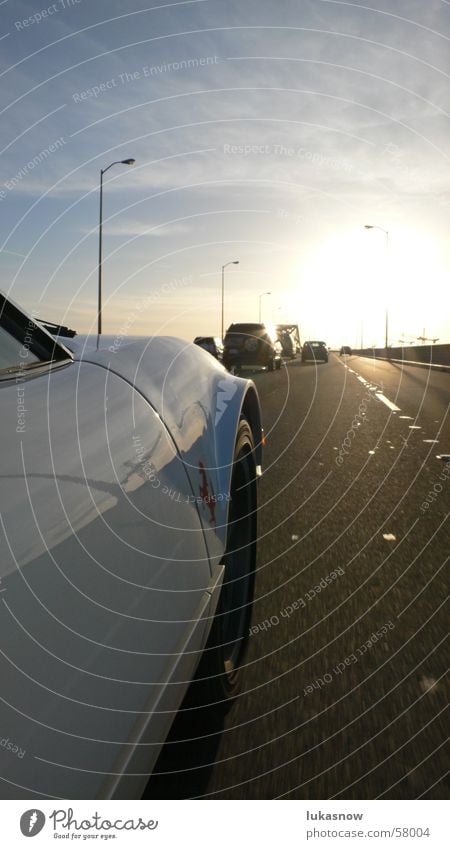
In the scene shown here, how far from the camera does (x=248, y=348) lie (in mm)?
33469

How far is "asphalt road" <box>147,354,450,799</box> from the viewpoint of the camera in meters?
2.63

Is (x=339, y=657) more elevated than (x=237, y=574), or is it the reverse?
(x=237, y=574)

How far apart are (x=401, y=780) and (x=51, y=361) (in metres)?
1.72

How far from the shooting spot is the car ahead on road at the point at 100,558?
1199 millimetres

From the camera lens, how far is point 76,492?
59.1 inches

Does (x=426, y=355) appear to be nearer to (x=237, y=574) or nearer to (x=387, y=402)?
(x=387, y=402)

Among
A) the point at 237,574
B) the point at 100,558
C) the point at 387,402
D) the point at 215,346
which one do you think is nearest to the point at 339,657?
the point at 237,574

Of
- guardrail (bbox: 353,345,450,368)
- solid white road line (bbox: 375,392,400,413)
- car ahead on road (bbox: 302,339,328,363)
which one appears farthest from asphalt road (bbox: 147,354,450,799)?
car ahead on road (bbox: 302,339,328,363)

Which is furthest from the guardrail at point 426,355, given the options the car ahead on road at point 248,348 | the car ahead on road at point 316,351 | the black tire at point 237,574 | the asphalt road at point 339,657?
the black tire at point 237,574

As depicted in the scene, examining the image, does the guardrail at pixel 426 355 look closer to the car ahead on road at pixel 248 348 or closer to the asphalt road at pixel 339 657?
the car ahead on road at pixel 248 348

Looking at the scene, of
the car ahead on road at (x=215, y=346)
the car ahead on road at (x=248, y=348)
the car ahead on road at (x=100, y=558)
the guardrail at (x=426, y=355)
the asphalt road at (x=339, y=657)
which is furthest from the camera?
the guardrail at (x=426, y=355)

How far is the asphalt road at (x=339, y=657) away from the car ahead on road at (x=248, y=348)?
2488 cm

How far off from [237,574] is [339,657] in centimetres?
61
